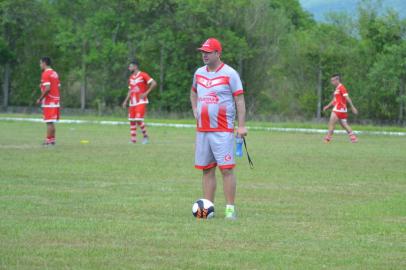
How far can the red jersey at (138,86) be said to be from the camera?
28.0m

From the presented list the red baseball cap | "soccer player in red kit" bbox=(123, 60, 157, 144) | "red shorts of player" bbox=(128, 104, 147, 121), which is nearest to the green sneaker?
the red baseball cap

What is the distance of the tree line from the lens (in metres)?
53.4

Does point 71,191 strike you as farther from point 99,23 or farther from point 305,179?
point 99,23

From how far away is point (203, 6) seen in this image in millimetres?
63500

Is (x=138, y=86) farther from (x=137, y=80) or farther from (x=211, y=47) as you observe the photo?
(x=211, y=47)

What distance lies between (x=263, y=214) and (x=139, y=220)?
5.70ft

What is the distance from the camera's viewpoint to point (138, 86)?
1106 inches

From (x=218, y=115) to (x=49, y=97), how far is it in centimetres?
1439

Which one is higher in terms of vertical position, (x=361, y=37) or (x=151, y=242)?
(x=361, y=37)

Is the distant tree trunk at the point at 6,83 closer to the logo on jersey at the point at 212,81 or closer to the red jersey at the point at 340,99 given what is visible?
the red jersey at the point at 340,99

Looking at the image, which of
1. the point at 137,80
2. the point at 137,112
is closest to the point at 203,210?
the point at 137,112

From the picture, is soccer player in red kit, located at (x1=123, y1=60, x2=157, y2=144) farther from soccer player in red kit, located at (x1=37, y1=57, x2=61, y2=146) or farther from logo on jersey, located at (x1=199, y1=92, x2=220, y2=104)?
logo on jersey, located at (x1=199, y1=92, x2=220, y2=104)

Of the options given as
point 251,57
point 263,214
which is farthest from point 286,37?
point 263,214

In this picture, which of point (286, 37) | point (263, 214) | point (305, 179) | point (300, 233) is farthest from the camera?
point (286, 37)
